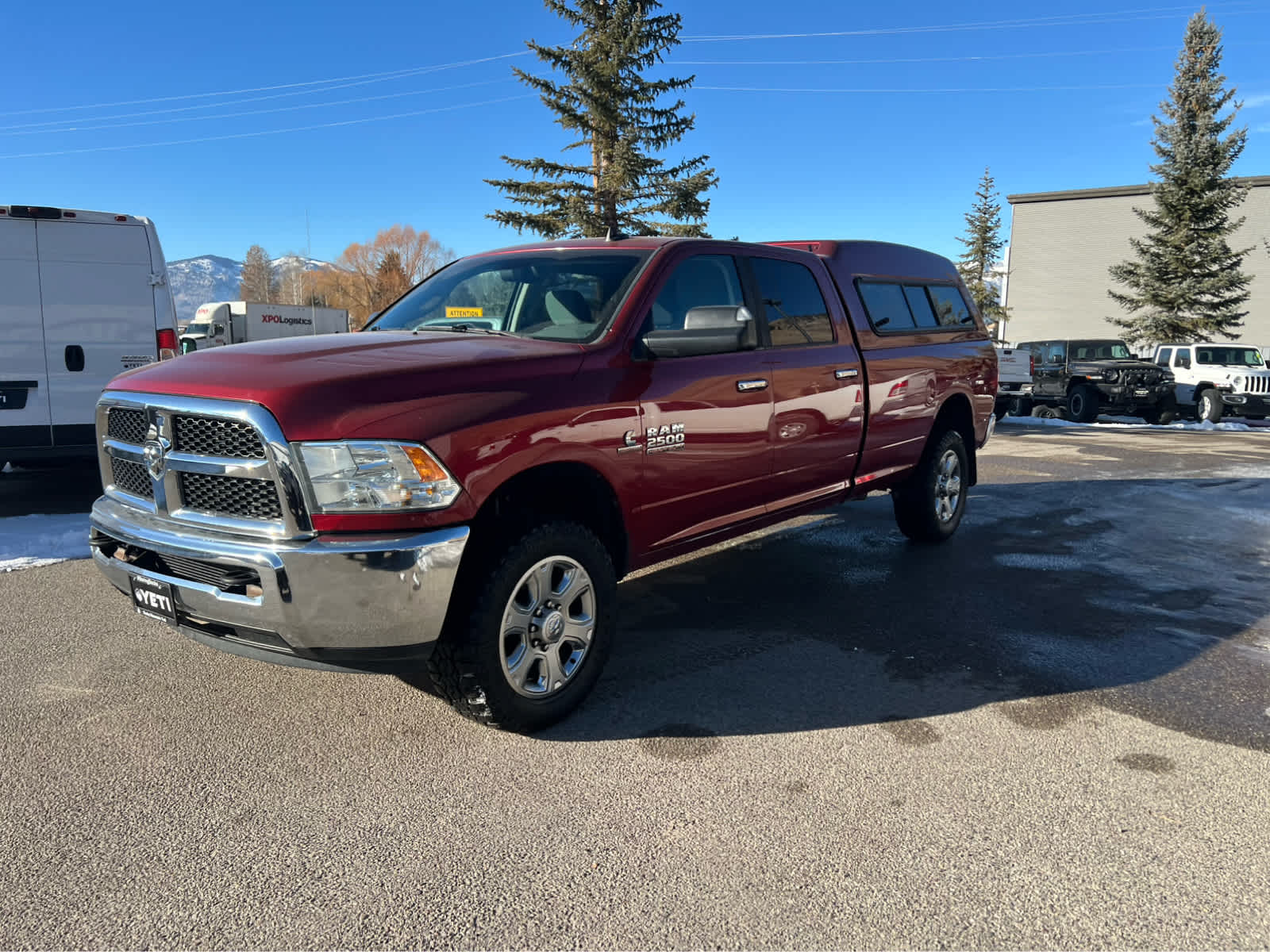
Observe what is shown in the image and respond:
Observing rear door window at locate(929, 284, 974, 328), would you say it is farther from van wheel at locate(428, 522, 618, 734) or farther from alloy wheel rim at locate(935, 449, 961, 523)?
van wheel at locate(428, 522, 618, 734)

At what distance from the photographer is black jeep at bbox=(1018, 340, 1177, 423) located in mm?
19531

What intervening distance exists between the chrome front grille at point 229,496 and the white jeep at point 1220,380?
852 inches

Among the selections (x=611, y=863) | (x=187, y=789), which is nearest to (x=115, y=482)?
(x=187, y=789)

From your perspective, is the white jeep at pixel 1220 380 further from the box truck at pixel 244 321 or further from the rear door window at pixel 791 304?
the box truck at pixel 244 321

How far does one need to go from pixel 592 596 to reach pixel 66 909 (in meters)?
1.95

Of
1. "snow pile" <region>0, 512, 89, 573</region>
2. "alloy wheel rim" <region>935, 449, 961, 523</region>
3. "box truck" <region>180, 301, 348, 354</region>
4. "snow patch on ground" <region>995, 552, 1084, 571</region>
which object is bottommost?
"snow patch on ground" <region>995, 552, 1084, 571</region>

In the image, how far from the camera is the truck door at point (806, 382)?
4773 millimetres

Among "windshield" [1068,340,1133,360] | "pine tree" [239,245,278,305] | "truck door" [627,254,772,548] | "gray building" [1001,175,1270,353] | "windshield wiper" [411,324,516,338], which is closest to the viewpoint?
"truck door" [627,254,772,548]

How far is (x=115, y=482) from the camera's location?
3.68 m

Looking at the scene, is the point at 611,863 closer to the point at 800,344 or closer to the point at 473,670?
the point at 473,670

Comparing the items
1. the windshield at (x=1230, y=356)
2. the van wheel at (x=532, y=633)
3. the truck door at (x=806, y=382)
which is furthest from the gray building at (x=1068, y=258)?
the van wheel at (x=532, y=633)

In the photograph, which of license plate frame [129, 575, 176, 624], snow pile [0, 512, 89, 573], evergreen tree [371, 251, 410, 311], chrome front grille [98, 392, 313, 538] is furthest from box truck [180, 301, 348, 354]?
evergreen tree [371, 251, 410, 311]

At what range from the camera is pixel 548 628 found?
344cm

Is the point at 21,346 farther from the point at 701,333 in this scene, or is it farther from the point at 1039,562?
the point at 1039,562
